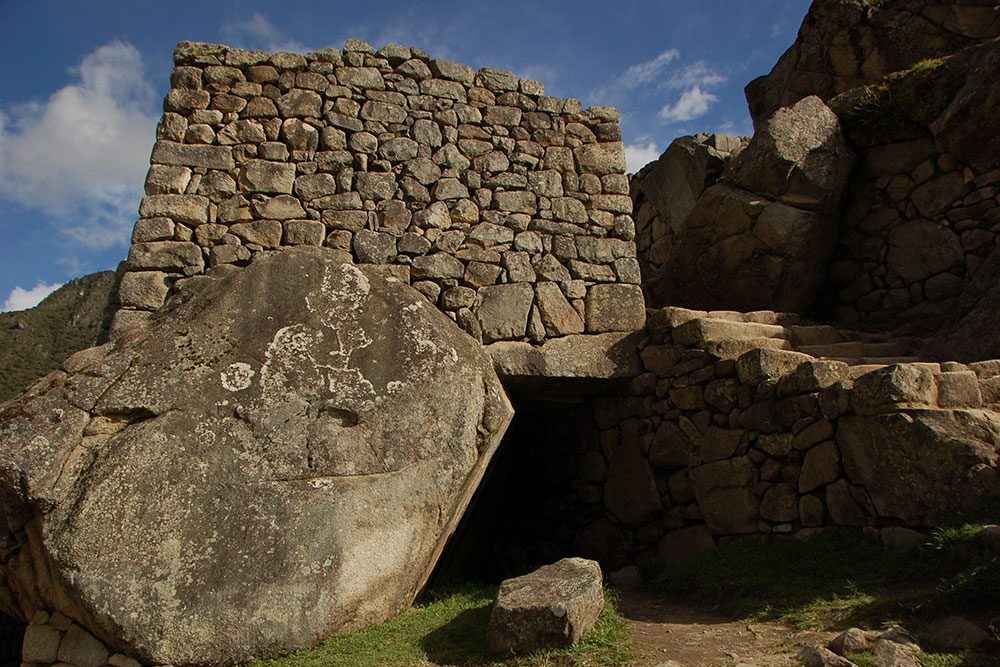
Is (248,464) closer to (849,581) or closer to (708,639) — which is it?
(708,639)

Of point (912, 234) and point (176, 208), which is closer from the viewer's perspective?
point (176, 208)

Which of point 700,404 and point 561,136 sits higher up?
point 561,136

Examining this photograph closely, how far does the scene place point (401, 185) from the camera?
6.35 m

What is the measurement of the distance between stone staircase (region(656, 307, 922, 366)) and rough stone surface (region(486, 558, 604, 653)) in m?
2.58

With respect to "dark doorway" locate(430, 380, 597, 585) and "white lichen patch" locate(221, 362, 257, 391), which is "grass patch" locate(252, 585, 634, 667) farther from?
"dark doorway" locate(430, 380, 597, 585)

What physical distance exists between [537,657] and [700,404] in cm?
296

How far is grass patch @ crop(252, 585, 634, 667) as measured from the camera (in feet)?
12.3

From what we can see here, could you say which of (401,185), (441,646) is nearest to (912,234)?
(401,185)

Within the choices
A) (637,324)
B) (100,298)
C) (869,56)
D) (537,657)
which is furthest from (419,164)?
(100,298)

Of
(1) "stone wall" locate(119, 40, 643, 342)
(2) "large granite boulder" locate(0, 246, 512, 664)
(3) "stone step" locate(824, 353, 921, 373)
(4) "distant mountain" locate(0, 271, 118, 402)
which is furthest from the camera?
(4) "distant mountain" locate(0, 271, 118, 402)

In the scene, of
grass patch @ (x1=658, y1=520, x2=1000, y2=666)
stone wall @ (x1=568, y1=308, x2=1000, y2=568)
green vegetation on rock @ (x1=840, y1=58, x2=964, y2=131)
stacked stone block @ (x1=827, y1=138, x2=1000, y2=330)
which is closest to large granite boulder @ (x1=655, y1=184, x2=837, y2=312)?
stacked stone block @ (x1=827, y1=138, x2=1000, y2=330)

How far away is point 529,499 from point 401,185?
12.2ft

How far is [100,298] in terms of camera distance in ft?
70.5

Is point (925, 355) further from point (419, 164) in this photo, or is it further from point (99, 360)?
point (99, 360)
